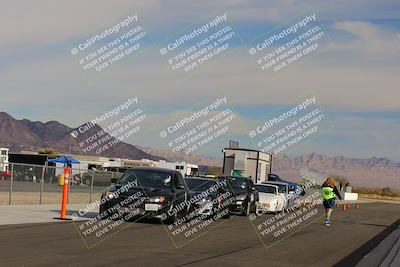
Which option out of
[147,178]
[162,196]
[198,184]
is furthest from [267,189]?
[162,196]

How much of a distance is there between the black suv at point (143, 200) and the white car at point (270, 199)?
34.1ft

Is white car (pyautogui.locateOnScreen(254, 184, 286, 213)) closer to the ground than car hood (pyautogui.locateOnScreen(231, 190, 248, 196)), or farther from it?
closer to the ground

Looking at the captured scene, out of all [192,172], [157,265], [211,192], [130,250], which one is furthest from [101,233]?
[192,172]

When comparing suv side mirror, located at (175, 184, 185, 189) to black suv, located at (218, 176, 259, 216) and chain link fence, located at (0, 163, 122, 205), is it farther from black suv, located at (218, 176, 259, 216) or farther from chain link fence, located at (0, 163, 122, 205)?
chain link fence, located at (0, 163, 122, 205)

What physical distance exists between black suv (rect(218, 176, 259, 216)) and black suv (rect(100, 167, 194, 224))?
21.9 feet

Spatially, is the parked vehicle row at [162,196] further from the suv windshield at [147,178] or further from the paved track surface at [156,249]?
the paved track surface at [156,249]

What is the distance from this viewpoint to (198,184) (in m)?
24.4

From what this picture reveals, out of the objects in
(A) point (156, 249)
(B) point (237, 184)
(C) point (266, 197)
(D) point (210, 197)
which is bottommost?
(C) point (266, 197)

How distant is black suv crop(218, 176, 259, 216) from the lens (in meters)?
26.5

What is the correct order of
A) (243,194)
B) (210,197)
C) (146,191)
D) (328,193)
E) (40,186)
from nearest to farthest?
1. (146,191)
2. (210,197)
3. (328,193)
4. (40,186)
5. (243,194)

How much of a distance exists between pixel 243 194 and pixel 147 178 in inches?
288

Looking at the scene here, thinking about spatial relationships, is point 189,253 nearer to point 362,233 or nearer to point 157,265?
point 157,265

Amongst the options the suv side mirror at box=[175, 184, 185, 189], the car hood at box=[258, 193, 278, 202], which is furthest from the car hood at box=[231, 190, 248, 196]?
the suv side mirror at box=[175, 184, 185, 189]

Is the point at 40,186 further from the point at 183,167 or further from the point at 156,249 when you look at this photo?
the point at 183,167
